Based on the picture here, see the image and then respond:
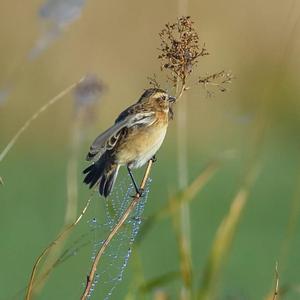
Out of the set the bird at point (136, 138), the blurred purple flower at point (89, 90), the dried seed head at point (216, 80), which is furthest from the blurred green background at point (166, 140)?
the dried seed head at point (216, 80)

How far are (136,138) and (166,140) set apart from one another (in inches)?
196

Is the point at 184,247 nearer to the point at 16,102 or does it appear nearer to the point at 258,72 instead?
the point at 16,102

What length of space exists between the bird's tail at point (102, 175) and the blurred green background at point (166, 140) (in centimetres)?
165

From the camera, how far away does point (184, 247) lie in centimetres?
255

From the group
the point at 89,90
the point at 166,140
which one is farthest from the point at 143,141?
the point at 166,140

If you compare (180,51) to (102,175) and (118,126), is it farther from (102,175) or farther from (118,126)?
(102,175)

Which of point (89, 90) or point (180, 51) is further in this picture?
point (89, 90)

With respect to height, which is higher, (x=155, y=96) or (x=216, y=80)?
(x=155, y=96)

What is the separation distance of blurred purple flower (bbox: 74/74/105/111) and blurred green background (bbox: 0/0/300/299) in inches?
43.3

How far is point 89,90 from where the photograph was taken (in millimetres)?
3125

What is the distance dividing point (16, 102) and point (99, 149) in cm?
611

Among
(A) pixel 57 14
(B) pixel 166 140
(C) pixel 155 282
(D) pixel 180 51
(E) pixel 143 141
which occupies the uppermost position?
(B) pixel 166 140

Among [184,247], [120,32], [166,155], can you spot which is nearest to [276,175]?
[166,155]

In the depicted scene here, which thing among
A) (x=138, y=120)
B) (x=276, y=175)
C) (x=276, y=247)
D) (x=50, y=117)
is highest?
(x=50, y=117)
